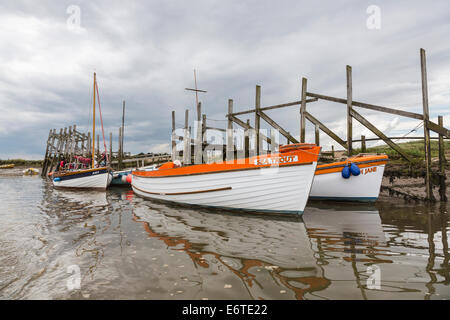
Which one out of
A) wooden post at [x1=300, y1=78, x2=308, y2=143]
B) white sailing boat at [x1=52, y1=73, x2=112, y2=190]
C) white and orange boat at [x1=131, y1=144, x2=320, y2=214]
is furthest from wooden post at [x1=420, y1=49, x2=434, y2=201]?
white sailing boat at [x1=52, y1=73, x2=112, y2=190]

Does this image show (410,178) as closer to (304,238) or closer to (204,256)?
(304,238)

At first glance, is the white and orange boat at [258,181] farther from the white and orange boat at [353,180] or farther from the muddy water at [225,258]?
the white and orange boat at [353,180]

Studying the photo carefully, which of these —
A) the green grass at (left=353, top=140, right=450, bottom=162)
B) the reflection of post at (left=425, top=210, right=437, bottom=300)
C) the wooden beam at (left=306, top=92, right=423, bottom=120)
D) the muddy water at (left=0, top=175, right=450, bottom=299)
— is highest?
the wooden beam at (left=306, top=92, right=423, bottom=120)

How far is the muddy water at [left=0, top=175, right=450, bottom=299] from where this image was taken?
2.84 metres

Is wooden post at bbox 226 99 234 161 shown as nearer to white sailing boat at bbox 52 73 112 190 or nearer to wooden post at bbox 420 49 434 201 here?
white sailing boat at bbox 52 73 112 190

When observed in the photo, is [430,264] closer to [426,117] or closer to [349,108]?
[426,117]

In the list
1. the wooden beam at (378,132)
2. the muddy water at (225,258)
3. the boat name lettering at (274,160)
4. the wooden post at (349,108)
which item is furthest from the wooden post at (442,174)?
the boat name lettering at (274,160)

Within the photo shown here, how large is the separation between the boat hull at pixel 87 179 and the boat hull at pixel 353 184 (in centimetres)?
1299

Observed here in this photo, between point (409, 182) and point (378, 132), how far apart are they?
8.32 ft

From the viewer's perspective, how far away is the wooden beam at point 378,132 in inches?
416

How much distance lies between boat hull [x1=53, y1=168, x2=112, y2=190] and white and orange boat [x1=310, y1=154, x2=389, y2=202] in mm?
13078

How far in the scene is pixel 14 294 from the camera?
2838 millimetres
